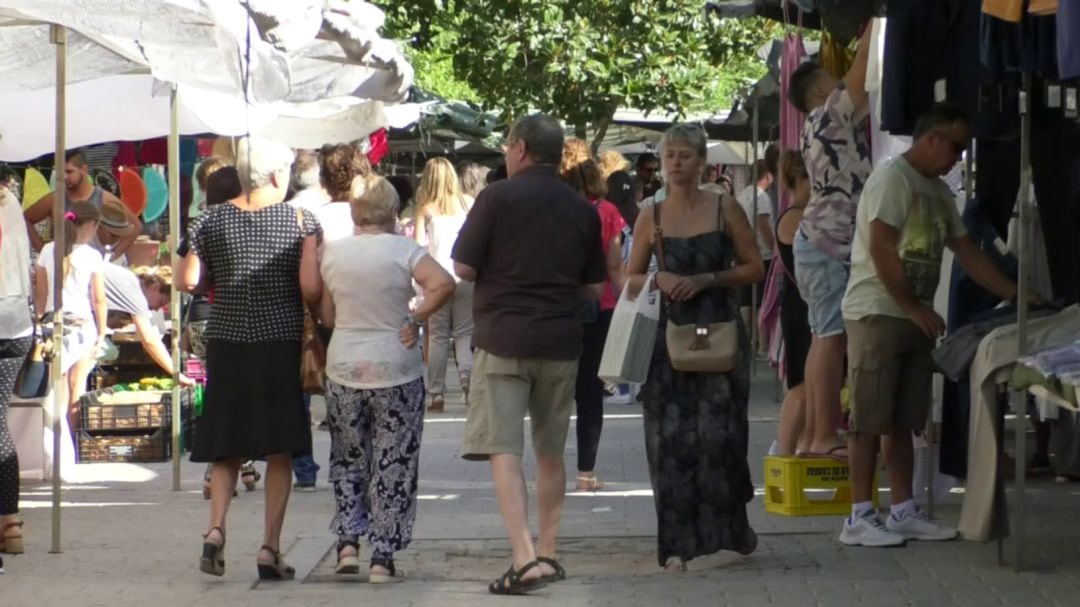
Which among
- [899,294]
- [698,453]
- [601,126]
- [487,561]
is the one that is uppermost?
[601,126]

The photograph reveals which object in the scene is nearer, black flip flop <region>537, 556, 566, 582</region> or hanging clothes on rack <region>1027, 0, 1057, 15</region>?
hanging clothes on rack <region>1027, 0, 1057, 15</region>

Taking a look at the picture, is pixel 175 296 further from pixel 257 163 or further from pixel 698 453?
pixel 698 453

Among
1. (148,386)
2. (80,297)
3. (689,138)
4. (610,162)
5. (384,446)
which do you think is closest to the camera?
(384,446)

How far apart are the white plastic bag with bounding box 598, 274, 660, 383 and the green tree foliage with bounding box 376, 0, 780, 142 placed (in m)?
15.4

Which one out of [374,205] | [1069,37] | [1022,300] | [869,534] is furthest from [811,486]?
[1069,37]

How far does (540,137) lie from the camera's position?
26.6 ft

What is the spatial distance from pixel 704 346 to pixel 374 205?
1.47 meters

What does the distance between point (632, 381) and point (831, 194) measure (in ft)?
6.70

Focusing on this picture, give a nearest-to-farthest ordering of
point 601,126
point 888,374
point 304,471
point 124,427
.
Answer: point 888,374 → point 304,471 → point 124,427 → point 601,126

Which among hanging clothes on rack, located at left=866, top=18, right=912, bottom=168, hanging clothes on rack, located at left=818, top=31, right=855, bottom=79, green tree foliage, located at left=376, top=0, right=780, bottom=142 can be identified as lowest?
hanging clothes on rack, located at left=866, top=18, right=912, bottom=168

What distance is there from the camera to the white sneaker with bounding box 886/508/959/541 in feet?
29.3

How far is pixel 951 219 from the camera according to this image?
8688mm

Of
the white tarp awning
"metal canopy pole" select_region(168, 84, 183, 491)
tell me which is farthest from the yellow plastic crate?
the white tarp awning

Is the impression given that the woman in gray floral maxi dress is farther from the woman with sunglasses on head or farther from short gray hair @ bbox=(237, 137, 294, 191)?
the woman with sunglasses on head
